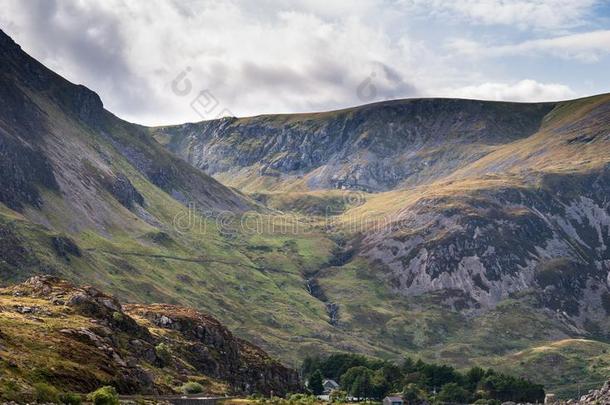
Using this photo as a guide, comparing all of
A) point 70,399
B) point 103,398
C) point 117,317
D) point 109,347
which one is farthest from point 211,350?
point 70,399

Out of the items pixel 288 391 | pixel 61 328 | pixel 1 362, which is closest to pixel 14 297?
pixel 61 328

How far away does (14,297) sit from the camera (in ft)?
461

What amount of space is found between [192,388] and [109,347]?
21.1 metres

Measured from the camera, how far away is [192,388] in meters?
139

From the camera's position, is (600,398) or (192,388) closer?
(192,388)

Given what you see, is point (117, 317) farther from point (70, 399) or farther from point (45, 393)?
point (45, 393)

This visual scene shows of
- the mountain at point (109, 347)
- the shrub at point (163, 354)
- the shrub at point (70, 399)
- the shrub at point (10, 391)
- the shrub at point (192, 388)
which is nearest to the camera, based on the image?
the shrub at point (10, 391)

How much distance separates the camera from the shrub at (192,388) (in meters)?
137

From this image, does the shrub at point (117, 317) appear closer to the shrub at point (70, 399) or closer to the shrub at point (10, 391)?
the shrub at point (70, 399)

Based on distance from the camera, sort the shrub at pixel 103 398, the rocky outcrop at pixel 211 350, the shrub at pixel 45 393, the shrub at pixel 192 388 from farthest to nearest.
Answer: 1. the rocky outcrop at pixel 211 350
2. the shrub at pixel 192 388
3. the shrub at pixel 103 398
4. the shrub at pixel 45 393

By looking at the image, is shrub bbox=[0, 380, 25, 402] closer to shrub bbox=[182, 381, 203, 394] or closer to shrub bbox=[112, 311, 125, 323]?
shrub bbox=[182, 381, 203, 394]

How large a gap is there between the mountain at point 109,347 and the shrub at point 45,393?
146cm

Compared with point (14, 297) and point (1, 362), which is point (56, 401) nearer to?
point (1, 362)

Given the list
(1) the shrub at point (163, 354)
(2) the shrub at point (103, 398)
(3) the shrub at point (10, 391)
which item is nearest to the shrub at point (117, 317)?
(1) the shrub at point (163, 354)
